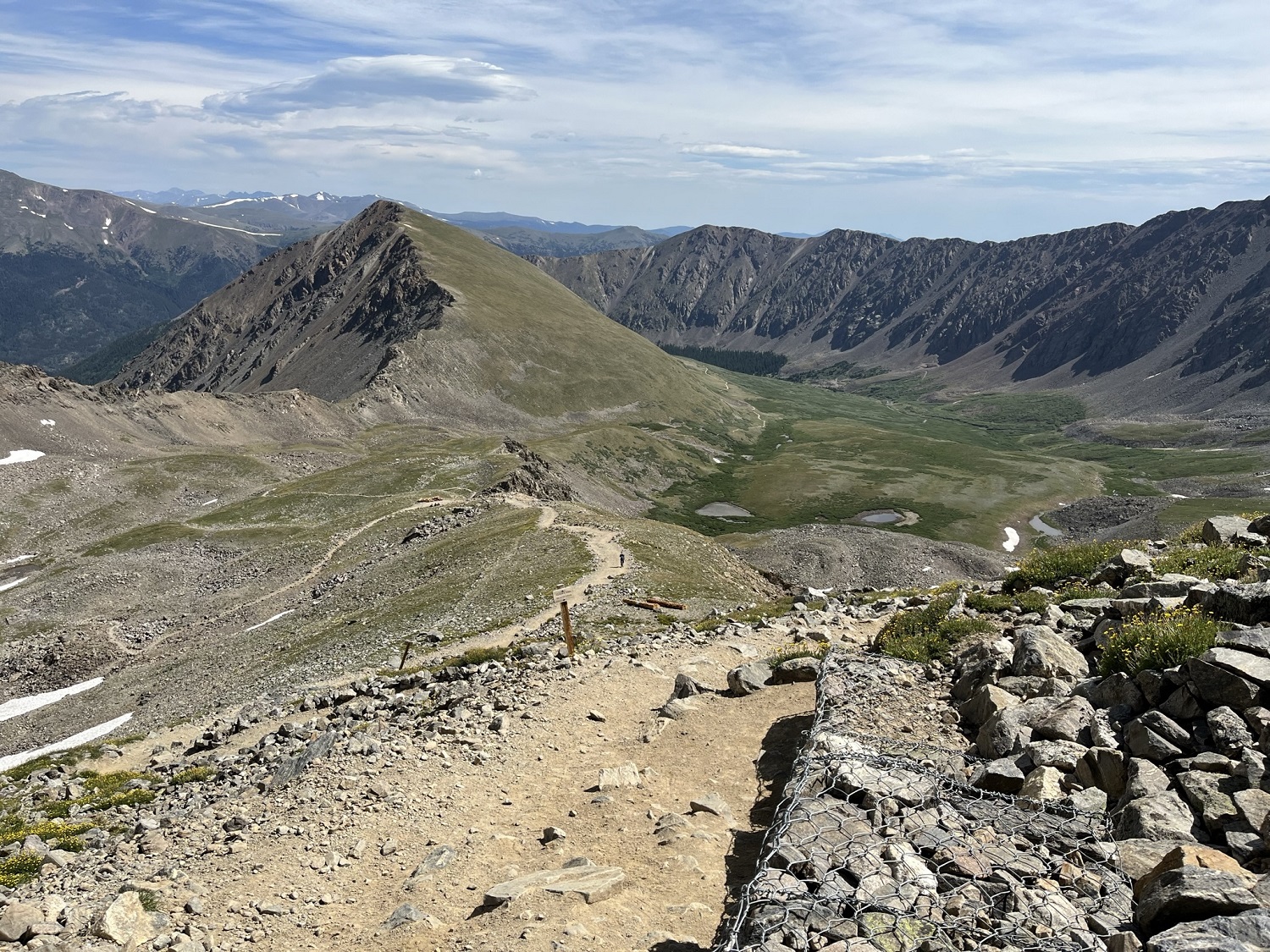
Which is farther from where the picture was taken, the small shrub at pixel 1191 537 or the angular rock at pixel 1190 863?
the small shrub at pixel 1191 537

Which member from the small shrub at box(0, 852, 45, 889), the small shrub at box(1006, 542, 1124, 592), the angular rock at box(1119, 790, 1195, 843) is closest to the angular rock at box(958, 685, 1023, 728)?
the angular rock at box(1119, 790, 1195, 843)

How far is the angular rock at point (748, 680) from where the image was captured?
23.2 metres

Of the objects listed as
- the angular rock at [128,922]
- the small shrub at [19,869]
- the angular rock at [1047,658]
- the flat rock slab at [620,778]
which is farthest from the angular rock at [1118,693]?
the small shrub at [19,869]

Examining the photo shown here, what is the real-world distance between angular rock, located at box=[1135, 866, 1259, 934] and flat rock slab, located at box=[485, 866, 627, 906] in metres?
8.15

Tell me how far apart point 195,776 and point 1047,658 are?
25067mm

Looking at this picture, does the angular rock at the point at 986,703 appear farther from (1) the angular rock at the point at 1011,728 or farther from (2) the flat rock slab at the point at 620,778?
(2) the flat rock slab at the point at 620,778

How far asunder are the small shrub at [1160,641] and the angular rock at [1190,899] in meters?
5.94

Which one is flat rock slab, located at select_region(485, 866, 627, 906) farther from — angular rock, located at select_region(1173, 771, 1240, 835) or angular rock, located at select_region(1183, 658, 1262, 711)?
angular rock, located at select_region(1183, 658, 1262, 711)

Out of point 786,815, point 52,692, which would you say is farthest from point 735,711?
point 52,692

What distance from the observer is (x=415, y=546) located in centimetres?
6969

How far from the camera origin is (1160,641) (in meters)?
15.4

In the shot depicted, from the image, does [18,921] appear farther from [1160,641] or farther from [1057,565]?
[1057,565]

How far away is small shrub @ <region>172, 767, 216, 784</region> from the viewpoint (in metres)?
24.8

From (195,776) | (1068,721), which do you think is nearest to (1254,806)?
(1068,721)
